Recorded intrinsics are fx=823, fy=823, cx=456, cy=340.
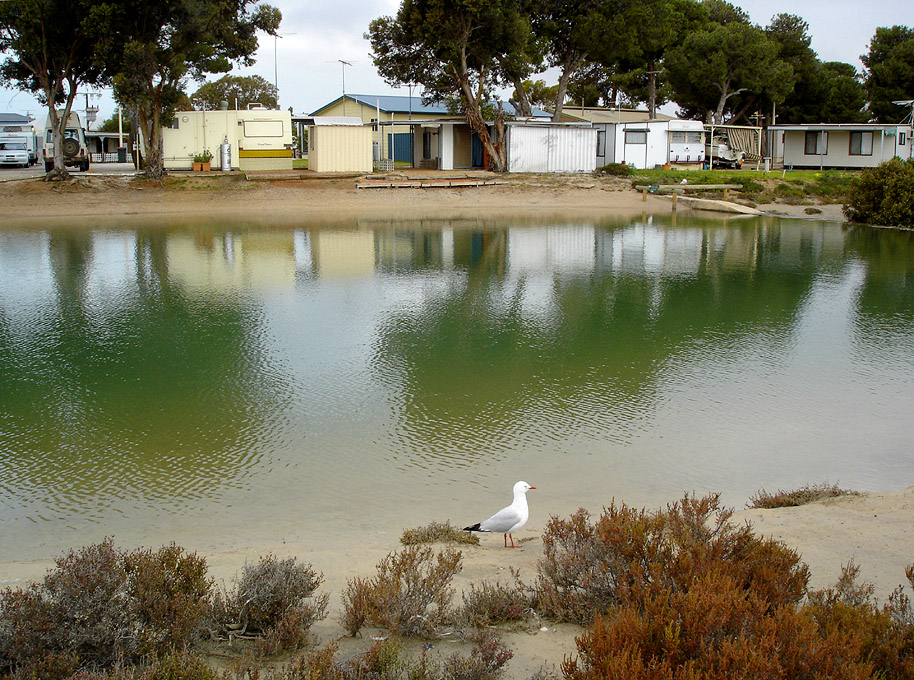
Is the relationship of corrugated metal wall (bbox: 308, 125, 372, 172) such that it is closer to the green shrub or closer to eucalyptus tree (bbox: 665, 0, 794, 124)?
→ the green shrub

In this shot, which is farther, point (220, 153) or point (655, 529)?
point (220, 153)

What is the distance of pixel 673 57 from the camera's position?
199 ft

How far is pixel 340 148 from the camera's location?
4419 centimetres

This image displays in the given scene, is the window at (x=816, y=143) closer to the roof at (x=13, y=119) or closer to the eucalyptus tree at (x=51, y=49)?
the eucalyptus tree at (x=51, y=49)

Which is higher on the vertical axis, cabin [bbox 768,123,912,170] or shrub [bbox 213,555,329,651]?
cabin [bbox 768,123,912,170]

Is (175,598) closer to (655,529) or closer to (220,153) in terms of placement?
(655,529)

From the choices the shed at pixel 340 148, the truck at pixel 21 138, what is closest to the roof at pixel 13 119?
the truck at pixel 21 138

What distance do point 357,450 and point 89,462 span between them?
3.26m

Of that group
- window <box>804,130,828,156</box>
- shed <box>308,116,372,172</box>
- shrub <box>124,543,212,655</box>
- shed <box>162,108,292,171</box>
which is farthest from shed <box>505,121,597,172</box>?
shrub <box>124,543,212,655</box>

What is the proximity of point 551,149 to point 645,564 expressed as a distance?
45115 millimetres

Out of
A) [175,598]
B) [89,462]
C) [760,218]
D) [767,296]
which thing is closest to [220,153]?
[760,218]

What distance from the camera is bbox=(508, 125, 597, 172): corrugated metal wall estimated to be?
47906 millimetres

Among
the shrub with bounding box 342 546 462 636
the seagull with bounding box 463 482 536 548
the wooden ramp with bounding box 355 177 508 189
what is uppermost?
the wooden ramp with bounding box 355 177 508 189

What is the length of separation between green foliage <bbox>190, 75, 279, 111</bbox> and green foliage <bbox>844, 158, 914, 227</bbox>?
60.4 meters
